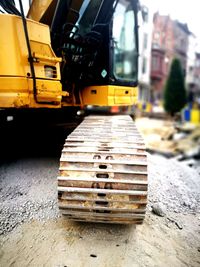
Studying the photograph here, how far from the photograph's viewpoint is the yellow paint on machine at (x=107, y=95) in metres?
3.84

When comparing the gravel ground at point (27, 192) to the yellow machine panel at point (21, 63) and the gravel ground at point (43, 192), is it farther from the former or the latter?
the yellow machine panel at point (21, 63)

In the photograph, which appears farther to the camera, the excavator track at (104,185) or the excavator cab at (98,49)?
the excavator cab at (98,49)

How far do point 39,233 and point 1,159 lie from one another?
2.16 m

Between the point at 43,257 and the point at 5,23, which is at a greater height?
the point at 5,23

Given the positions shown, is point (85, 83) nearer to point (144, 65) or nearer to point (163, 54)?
point (144, 65)

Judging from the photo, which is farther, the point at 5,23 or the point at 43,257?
the point at 5,23

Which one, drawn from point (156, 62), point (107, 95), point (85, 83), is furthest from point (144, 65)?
point (107, 95)

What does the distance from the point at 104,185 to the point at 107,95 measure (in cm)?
184

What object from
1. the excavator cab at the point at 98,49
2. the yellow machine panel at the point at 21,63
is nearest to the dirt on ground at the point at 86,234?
the yellow machine panel at the point at 21,63

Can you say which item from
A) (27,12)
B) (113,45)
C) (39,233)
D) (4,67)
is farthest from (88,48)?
(39,233)

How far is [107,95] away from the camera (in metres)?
3.81

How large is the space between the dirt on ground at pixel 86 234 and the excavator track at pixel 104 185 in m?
0.31

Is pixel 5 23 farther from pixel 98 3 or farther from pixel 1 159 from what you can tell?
pixel 1 159

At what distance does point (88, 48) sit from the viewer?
12.2ft
